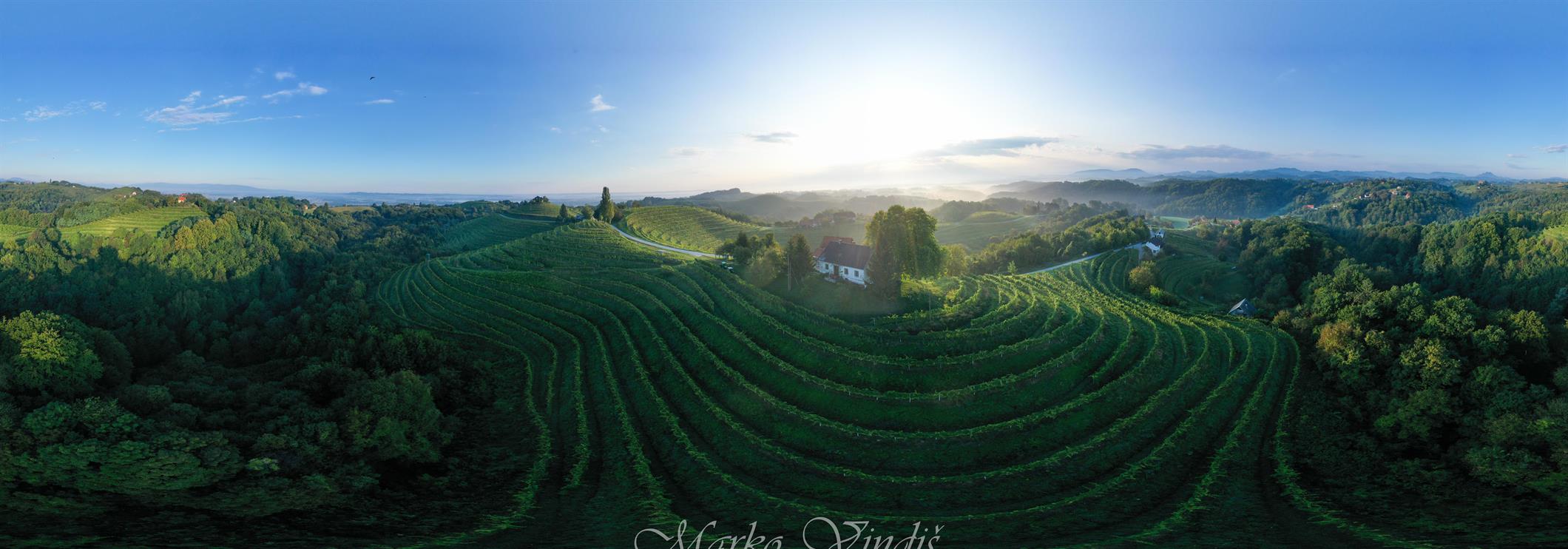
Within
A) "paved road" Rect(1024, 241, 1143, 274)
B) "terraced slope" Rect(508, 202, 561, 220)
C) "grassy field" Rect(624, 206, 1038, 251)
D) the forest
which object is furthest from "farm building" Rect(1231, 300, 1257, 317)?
"terraced slope" Rect(508, 202, 561, 220)

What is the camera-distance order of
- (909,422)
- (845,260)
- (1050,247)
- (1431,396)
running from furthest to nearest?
(1050,247), (845,260), (1431,396), (909,422)

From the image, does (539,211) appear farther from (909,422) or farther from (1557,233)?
(1557,233)

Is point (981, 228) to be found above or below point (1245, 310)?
above

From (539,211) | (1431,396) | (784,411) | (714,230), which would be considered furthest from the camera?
(539,211)

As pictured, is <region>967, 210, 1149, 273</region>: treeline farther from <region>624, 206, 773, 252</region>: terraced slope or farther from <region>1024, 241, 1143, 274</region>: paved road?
<region>624, 206, 773, 252</region>: terraced slope

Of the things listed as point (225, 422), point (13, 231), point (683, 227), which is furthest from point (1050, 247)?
point (13, 231)

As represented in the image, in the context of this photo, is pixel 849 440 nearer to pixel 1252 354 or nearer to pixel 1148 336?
pixel 1148 336
